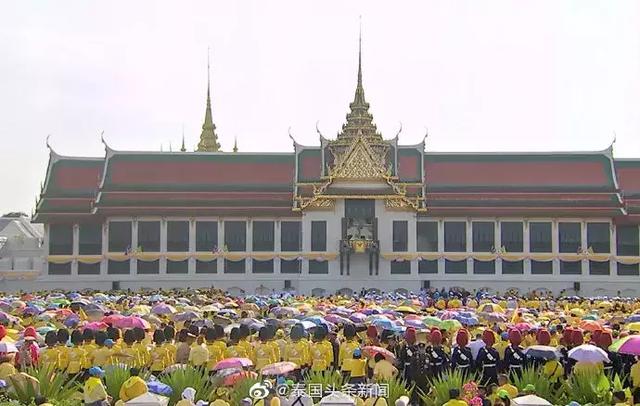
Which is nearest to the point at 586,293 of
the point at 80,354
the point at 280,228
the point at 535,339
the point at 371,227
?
the point at 371,227

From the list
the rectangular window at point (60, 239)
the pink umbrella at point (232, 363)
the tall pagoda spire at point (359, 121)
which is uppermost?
the tall pagoda spire at point (359, 121)

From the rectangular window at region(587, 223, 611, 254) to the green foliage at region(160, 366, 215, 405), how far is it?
4033cm

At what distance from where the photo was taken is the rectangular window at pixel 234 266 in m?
51.9

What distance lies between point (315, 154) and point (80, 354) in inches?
1551

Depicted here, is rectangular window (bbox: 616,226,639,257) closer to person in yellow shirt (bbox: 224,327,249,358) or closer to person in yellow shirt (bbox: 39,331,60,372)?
person in yellow shirt (bbox: 224,327,249,358)

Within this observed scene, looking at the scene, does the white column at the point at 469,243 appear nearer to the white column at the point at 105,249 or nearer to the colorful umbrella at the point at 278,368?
the white column at the point at 105,249

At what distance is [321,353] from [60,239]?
38943mm

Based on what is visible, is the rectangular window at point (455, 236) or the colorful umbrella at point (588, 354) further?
the rectangular window at point (455, 236)

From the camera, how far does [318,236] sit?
52031 millimetres

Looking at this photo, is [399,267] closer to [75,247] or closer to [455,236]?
[455,236]

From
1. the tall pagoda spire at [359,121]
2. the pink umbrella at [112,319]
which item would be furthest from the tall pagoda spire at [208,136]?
the pink umbrella at [112,319]

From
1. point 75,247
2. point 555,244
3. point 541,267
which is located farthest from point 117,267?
point 555,244

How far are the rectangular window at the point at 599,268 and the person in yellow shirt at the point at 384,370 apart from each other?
125 ft

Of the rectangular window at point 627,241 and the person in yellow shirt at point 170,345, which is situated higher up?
the rectangular window at point 627,241
